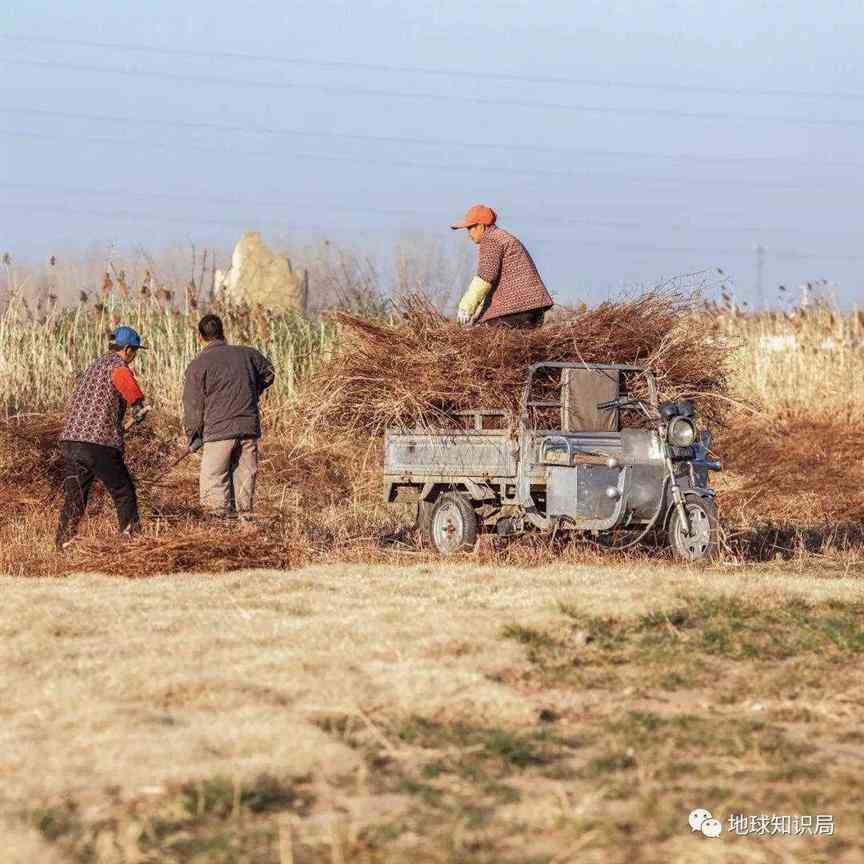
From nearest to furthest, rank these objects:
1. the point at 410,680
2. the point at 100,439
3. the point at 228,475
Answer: the point at 410,680 < the point at 100,439 < the point at 228,475

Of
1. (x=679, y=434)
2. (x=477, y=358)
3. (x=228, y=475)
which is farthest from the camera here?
(x=228, y=475)

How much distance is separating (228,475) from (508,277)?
8.76 feet

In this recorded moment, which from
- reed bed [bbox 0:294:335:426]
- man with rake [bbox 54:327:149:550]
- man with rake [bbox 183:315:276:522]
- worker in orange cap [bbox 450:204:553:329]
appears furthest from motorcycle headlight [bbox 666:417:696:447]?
reed bed [bbox 0:294:335:426]

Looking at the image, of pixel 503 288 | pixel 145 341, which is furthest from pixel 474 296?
pixel 145 341

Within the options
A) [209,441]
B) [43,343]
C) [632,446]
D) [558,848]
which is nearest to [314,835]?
[558,848]

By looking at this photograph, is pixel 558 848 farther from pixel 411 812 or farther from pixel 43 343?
pixel 43 343

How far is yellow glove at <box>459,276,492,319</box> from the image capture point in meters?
11.8

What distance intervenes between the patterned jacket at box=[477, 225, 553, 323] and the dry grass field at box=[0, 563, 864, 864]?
322 centimetres

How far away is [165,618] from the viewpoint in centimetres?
806

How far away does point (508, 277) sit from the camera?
1195 centimetres

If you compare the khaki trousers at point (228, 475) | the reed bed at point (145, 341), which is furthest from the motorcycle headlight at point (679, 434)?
the reed bed at point (145, 341)

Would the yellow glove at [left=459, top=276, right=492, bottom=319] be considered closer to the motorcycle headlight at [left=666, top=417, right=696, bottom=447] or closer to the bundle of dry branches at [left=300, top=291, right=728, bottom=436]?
the bundle of dry branches at [left=300, top=291, right=728, bottom=436]

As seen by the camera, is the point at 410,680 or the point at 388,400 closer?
the point at 410,680

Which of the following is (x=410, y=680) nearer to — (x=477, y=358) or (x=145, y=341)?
(x=477, y=358)
